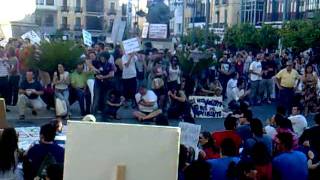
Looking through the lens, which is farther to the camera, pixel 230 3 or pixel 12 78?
pixel 230 3

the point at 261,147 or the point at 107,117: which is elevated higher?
the point at 261,147

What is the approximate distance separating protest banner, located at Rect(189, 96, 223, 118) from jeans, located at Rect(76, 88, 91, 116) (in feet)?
8.57

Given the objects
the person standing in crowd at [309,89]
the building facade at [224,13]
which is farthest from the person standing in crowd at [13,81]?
the building facade at [224,13]

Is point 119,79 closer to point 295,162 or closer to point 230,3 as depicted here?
point 295,162

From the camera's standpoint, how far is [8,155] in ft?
19.4

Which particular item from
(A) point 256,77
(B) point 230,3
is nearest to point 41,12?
(B) point 230,3

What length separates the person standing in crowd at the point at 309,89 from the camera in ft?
55.4

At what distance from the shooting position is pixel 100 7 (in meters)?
98.8

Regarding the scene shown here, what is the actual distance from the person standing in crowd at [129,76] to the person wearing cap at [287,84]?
12.4 ft

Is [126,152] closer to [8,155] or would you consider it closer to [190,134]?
[8,155]

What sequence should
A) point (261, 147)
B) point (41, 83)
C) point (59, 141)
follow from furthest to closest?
1. point (41, 83)
2. point (59, 141)
3. point (261, 147)

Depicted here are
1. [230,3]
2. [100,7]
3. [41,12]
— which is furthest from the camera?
[100,7]

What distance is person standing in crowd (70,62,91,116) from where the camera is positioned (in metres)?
14.6

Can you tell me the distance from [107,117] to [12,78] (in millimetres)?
2488
